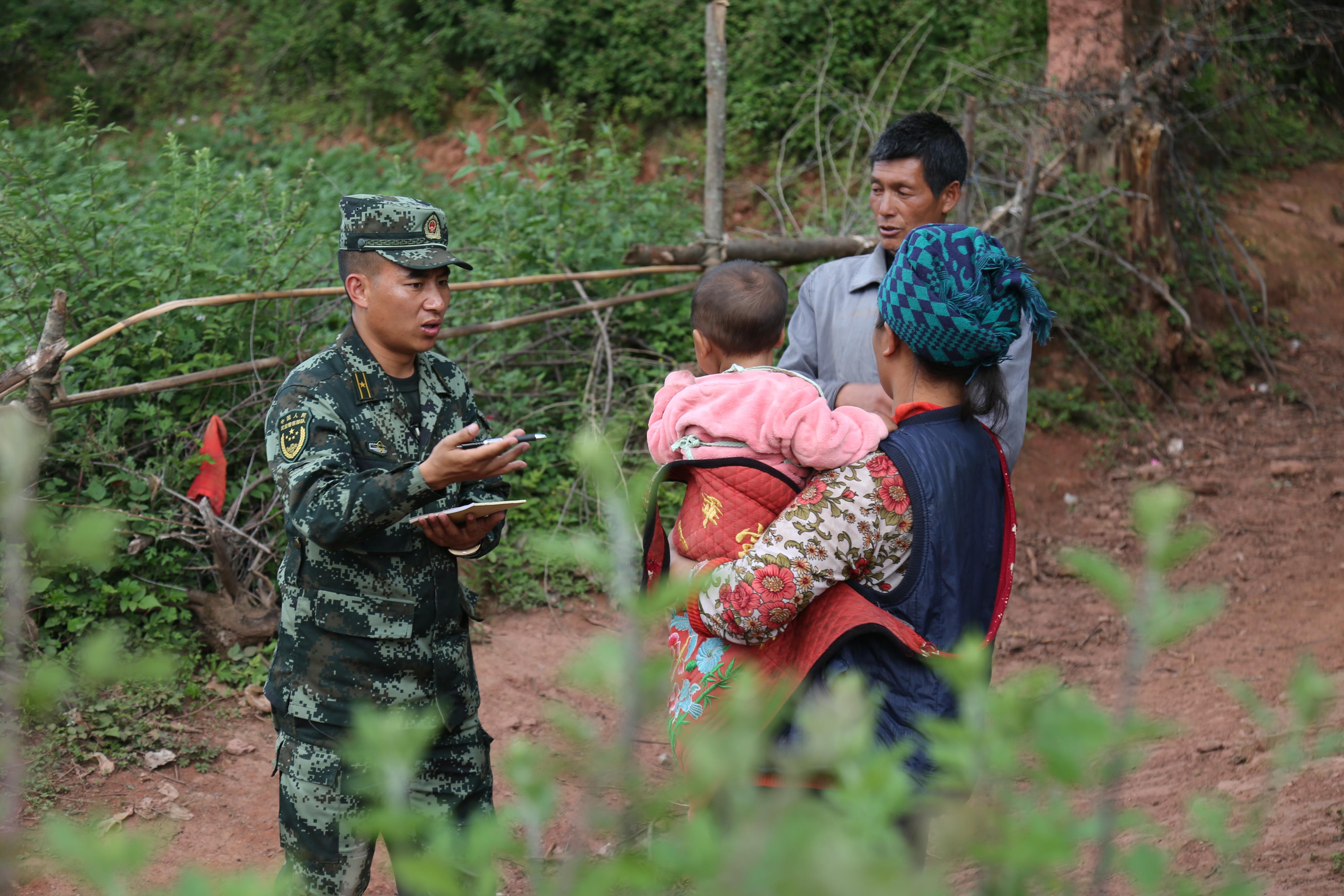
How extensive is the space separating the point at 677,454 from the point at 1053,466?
17.3ft

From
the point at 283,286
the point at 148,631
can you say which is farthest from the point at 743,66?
the point at 148,631

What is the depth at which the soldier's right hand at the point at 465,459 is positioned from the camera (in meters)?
2.13

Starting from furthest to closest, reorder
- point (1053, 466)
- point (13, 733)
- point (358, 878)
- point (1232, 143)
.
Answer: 1. point (1232, 143)
2. point (1053, 466)
3. point (358, 878)
4. point (13, 733)

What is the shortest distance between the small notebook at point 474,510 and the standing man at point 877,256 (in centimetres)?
103

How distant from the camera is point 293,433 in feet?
7.72

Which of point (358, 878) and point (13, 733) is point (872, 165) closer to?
point (358, 878)

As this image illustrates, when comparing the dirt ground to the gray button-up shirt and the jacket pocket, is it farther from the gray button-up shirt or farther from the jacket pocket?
the gray button-up shirt

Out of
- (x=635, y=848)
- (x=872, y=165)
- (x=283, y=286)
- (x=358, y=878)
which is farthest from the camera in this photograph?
(x=283, y=286)

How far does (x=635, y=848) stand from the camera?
116 cm

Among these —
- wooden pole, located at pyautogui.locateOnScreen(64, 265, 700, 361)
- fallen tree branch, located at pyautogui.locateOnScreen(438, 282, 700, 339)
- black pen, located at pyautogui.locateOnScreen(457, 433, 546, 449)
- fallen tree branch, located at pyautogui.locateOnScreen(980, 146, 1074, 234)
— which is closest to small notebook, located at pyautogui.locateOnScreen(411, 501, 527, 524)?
black pen, located at pyautogui.locateOnScreen(457, 433, 546, 449)

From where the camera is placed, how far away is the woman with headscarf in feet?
6.09

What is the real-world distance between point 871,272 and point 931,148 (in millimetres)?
394

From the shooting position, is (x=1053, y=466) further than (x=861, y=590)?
Yes

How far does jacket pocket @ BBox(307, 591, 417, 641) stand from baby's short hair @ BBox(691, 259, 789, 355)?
0.97m
